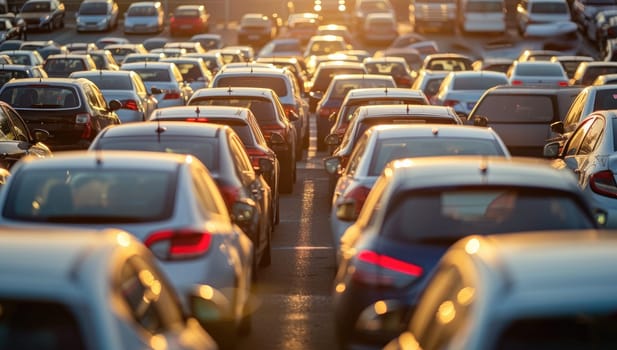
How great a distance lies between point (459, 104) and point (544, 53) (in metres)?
21.0

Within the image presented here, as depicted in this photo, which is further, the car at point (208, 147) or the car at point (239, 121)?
the car at point (239, 121)

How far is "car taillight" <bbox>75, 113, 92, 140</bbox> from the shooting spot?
24.4m

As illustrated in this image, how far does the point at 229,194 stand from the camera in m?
12.9

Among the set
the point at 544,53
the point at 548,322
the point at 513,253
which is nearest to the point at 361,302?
the point at 513,253

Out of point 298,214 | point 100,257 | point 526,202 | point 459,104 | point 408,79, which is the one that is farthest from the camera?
point 408,79

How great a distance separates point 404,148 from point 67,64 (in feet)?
99.4

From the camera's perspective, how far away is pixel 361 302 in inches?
357

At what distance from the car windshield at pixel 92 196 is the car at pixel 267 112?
10.7m

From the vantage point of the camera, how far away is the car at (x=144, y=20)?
76688 millimetres

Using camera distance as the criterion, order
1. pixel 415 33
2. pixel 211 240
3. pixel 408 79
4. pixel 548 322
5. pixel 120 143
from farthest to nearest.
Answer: pixel 415 33 → pixel 408 79 → pixel 120 143 → pixel 211 240 → pixel 548 322

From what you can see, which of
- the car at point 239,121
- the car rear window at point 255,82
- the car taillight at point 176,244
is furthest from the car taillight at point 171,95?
the car taillight at point 176,244

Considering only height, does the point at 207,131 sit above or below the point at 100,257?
below

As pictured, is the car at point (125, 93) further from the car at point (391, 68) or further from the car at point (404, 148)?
the car at point (404, 148)

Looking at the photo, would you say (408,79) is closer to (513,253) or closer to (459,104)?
(459,104)
